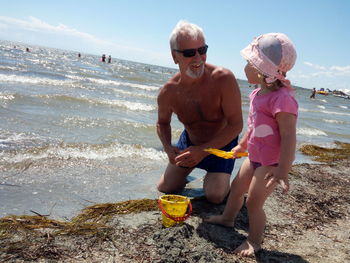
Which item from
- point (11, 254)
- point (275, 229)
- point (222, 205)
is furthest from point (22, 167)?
point (275, 229)

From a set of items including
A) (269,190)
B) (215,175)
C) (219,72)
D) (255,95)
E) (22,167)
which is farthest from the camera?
(22,167)

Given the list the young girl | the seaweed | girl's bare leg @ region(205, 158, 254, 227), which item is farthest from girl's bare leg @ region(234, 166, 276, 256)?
the seaweed

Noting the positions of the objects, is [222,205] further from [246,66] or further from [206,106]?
[246,66]

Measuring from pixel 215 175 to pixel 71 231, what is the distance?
6.21 feet

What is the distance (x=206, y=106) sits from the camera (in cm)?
383

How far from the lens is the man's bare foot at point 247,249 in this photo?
2740 mm

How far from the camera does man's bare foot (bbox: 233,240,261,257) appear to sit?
2740mm

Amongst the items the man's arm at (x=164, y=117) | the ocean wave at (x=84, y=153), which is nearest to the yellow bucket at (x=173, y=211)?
the man's arm at (x=164, y=117)

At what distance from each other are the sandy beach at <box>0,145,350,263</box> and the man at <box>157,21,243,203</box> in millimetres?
477

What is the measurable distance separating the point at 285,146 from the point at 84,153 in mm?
3997

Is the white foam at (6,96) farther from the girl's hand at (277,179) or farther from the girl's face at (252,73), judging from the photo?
the girl's hand at (277,179)

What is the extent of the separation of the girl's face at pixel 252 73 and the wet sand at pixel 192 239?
1.37 metres

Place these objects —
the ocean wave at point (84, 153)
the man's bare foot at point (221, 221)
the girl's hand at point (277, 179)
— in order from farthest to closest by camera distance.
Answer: the ocean wave at point (84, 153), the man's bare foot at point (221, 221), the girl's hand at point (277, 179)

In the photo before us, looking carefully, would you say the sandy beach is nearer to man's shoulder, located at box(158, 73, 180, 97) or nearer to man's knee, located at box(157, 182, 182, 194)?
man's knee, located at box(157, 182, 182, 194)
